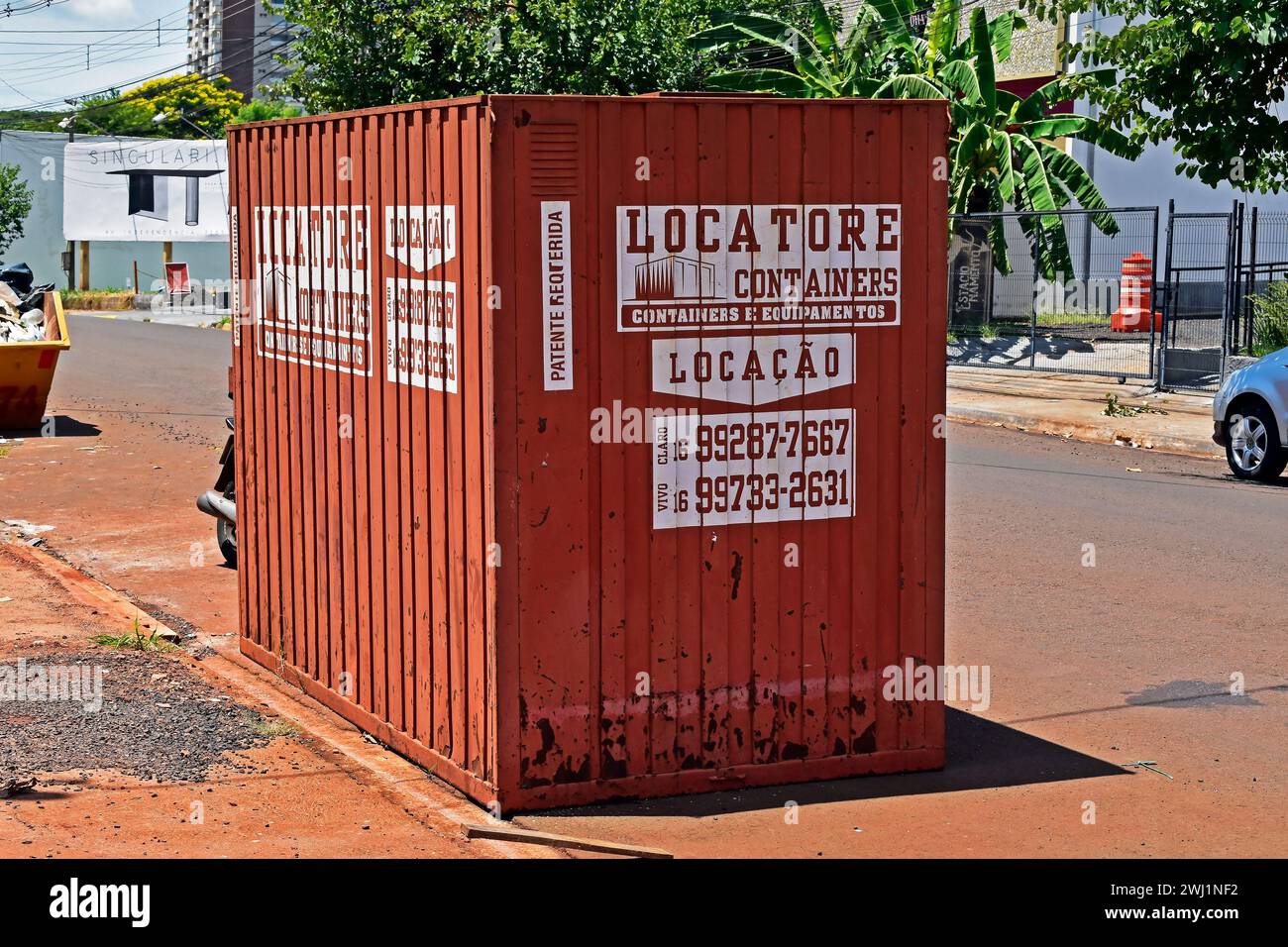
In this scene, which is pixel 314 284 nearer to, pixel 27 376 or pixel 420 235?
pixel 420 235

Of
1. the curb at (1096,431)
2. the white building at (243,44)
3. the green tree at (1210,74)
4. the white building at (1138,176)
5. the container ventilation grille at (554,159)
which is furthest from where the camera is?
the white building at (243,44)

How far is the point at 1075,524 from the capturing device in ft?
41.8

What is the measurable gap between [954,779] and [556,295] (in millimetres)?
2558

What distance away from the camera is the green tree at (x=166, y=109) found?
343 ft

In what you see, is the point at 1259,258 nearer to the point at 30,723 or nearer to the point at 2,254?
the point at 30,723

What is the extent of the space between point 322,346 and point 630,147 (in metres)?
2.08

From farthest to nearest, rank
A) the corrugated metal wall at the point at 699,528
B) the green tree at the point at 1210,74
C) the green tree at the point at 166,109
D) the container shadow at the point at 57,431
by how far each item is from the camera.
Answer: the green tree at the point at 166,109, the container shadow at the point at 57,431, the green tree at the point at 1210,74, the corrugated metal wall at the point at 699,528

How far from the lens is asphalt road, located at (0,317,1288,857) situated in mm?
6078

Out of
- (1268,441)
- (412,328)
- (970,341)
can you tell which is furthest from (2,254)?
(412,328)

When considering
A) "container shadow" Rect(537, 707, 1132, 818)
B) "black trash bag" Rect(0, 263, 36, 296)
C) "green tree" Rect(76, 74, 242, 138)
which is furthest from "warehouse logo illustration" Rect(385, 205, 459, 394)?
"green tree" Rect(76, 74, 242, 138)

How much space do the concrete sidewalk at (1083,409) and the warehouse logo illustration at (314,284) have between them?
494 inches

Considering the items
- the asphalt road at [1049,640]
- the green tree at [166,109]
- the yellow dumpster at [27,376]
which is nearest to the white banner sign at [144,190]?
the green tree at [166,109]

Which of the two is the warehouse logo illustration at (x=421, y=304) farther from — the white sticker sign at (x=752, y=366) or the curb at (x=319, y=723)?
the curb at (x=319, y=723)

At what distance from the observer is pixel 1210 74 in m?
18.2
